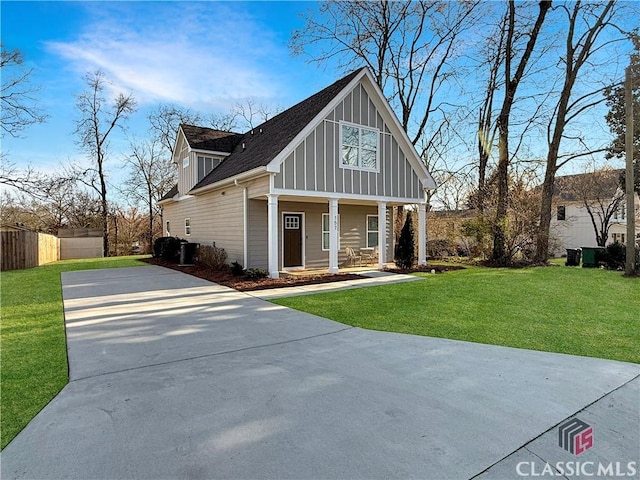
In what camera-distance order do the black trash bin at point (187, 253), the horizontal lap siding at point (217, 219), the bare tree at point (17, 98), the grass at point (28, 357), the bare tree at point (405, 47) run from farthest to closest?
the bare tree at point (405, 47) → the black trash bin at point (187, 253) → the bare tree at point (17, 98) → the horizontal lap siding at point (217, 219) → the grass at point (28, 357)

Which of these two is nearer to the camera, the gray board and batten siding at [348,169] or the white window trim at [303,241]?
the gray board and batten siding at [348,169]

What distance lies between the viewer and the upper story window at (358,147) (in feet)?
41.0

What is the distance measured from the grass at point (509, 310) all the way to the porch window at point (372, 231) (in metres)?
5.70

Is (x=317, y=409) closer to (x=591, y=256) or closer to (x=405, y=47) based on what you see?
(x=591, y=256)

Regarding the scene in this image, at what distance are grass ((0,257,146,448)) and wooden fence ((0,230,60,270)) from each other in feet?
27.0

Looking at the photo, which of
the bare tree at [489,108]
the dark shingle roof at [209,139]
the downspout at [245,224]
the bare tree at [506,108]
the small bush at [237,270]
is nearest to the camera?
the small bush at [237,270]

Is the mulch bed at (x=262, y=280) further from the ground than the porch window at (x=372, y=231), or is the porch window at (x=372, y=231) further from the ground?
the porch window at (x=372, y=231)

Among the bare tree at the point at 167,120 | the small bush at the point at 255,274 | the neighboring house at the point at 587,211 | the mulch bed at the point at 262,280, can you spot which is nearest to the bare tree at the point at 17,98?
the mulch bed at the point at 262,280

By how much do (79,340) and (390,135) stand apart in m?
12.2

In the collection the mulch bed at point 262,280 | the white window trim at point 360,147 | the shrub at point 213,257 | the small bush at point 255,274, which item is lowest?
the mulch bed at point 262,280

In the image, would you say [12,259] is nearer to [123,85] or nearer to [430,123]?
[123,85]

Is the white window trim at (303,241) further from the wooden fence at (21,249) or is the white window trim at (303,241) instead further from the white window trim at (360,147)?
the wooden fence at (21,249)

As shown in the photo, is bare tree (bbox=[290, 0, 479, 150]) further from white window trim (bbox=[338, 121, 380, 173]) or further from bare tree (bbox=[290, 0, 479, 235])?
white window trim (bbox=[338, 121, 380, 173])

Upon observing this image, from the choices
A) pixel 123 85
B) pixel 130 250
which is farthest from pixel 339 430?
pixel 123 85
